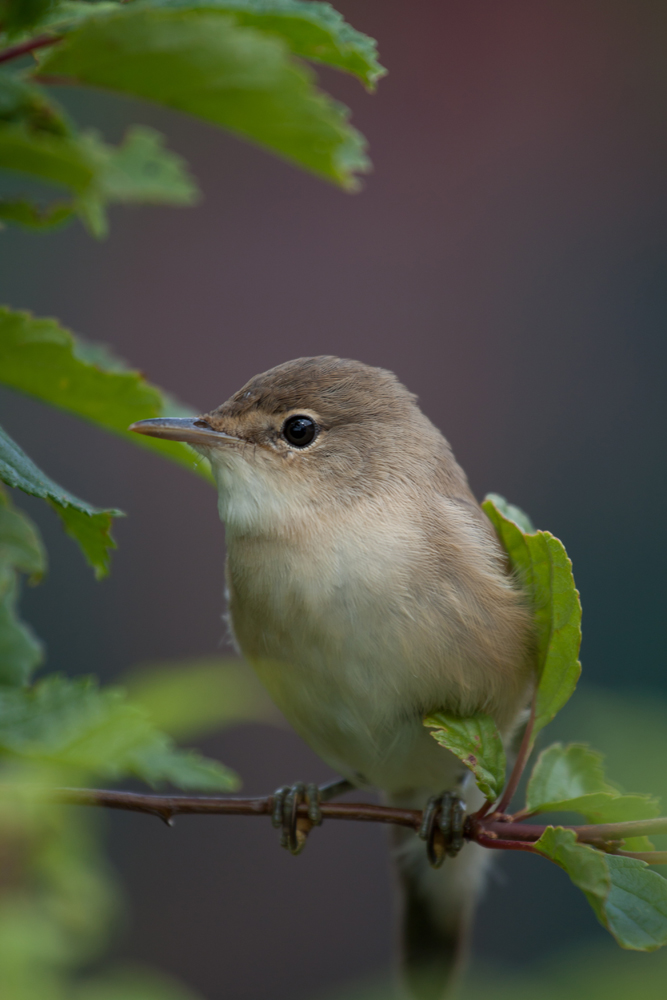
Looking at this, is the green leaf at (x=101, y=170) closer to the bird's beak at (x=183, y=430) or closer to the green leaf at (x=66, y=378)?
the green leaf at (x=66, y=378)

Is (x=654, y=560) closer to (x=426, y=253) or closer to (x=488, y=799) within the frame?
(x=426, y=253)

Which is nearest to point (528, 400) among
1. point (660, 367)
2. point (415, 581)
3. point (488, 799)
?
point (660, 367)

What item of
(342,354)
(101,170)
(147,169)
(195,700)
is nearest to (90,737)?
(195,700)

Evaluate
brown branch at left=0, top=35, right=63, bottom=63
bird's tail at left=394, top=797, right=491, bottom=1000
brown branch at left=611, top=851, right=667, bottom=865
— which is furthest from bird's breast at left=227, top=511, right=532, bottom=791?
brown branch at left=0, top=35, right=63, bottom=63

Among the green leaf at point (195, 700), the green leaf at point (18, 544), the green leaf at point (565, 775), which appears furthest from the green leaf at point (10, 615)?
the green leaf at point (565, 775)

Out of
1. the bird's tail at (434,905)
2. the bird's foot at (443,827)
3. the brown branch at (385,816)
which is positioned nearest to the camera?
the brown branch at (385,816)

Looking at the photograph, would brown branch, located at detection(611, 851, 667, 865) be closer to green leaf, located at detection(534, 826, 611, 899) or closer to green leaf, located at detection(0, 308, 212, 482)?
green leaf, located at detection(534, 826, 611, 899)
